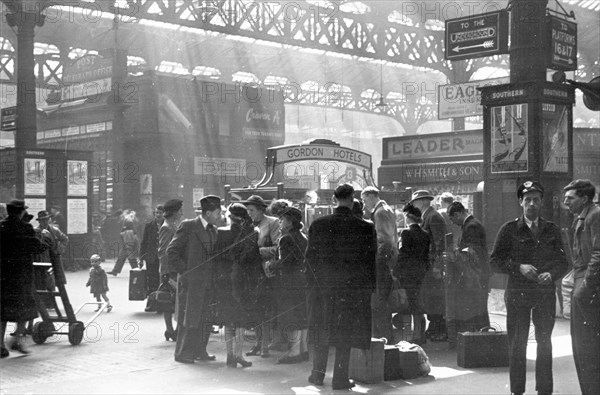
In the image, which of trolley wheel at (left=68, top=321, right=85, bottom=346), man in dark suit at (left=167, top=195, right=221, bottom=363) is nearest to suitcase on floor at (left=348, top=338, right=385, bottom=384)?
man in dark suit at (left=167, top=195, right=221, bottom=363)

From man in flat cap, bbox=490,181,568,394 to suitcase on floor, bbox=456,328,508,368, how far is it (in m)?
1.56

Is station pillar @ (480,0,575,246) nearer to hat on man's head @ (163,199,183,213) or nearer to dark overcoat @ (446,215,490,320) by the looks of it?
dark overcoat @ (446,215,490,320)

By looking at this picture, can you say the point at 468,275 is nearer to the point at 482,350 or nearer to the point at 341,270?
the point at 482,350

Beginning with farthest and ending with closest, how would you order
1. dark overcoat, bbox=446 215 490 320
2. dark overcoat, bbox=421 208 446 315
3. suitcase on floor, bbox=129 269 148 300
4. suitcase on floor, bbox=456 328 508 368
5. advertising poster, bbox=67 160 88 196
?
advertising poster, bbox=67 160 88 196
suitcase on floor, bbox=129 269 148 300
dark overcoat, bbox=421 208 446 315
dark overcoat, bbox=446 215 490 320
suitcase on floor, bbox=456 328 508 368

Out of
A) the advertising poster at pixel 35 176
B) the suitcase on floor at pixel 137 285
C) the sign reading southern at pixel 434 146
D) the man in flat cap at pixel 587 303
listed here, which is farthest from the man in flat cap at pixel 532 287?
the advertising poster at pixel 35 176

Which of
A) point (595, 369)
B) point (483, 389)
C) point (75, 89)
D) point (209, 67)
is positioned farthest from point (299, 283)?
point (209, 67)

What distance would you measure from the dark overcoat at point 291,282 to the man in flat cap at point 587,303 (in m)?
3.06

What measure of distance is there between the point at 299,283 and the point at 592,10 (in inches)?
Result: 871

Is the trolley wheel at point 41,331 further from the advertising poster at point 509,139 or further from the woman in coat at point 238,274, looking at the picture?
the advertising poster at point 509,139

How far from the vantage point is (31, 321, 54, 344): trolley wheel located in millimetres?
10320

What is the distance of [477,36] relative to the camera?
12.4m

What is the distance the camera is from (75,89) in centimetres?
2855

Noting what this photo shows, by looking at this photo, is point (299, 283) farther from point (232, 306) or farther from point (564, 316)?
point (564, 316)

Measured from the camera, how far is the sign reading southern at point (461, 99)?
789 inches
